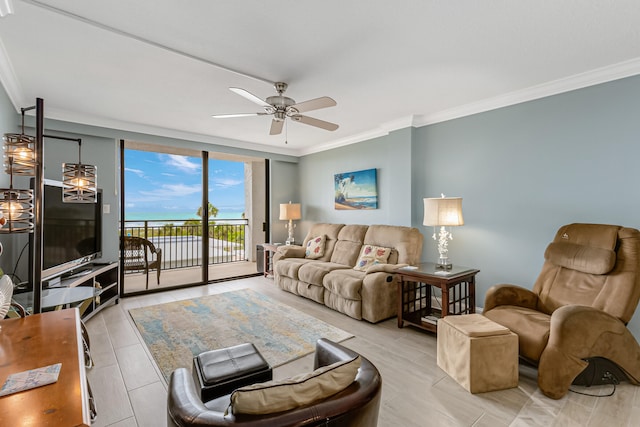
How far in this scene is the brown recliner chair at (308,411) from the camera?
91 cm

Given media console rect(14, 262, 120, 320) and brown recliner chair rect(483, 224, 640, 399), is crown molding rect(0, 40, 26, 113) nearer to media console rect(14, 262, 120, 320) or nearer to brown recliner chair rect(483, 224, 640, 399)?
media console rect(14, 262, 120, 320)

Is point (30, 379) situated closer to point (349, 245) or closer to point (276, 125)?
point (276, 125)

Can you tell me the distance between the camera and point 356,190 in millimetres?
5062

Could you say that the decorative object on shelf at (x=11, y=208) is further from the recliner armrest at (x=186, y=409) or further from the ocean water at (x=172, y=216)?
the ocean water at (x=172, y=216)

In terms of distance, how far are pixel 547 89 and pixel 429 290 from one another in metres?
2.44

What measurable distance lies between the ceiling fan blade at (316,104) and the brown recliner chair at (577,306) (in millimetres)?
2244

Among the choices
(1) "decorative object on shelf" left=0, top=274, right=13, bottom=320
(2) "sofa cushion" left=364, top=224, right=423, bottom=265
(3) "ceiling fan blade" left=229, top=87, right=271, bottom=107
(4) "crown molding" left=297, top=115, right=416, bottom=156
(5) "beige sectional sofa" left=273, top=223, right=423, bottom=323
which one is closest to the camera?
(1) "decorative object on shelf" left=0, top=274, right=13, bottom=320

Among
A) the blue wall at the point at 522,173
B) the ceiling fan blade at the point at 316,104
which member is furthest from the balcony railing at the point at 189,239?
the ceiling fan blade at the point at 316,104

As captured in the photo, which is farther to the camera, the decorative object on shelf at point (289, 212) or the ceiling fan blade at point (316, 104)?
the decorative object on shelf at point (289, 212)

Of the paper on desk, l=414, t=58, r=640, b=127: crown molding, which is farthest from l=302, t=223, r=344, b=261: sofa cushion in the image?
the paper on desk

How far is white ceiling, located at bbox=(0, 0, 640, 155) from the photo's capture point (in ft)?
6.34

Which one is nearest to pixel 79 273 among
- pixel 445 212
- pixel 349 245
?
pixel 349 245

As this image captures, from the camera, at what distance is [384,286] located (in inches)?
136

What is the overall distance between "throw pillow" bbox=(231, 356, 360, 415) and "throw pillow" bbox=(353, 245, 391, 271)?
9.89 feet
